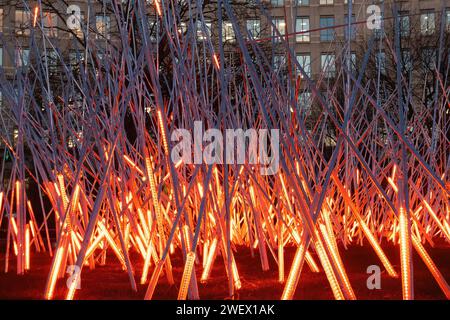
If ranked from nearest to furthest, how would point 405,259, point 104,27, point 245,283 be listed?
point 405,259
point 245,283
point 104,27

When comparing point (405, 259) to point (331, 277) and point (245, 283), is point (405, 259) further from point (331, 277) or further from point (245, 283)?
point (245, 283)

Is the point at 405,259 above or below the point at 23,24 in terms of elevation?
below

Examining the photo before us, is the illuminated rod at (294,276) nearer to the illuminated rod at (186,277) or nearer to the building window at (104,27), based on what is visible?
the illuminated rod at (186,277)

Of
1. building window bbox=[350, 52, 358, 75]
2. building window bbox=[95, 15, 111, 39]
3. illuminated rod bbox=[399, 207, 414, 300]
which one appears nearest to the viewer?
illuminated rod bbox=[399, 207, 414, 300]

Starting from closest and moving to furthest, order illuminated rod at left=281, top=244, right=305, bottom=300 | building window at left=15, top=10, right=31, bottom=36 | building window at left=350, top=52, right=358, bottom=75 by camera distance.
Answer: illuminated rod at left=281, top=244, right=305, bottom=300 < building window at left=15, top=10, right=31, bottom=36 < building window at left=350, top=52, right=358, bottom=75

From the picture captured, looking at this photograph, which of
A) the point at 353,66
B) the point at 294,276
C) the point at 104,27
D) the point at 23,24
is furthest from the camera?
the point at 353,66

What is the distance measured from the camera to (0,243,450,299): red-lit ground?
250 centimetres

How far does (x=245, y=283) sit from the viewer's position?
2736mm

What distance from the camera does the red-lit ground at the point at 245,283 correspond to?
8.19 feet

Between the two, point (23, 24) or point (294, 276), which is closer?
point (294, 276)

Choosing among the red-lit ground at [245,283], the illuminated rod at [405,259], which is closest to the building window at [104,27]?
the red-lit ground at [245,283]

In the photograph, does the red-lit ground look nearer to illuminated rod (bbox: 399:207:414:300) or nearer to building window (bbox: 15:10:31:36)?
illuminated rod (bbox: 399:207:414:300)

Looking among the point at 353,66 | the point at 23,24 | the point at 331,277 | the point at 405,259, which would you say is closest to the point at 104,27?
the point at 23,24

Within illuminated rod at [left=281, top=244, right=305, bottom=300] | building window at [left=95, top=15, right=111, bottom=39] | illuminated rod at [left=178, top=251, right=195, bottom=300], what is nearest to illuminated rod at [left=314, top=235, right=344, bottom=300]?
illuminated rod at [left=281, top=244, right=305, bottom=300]
